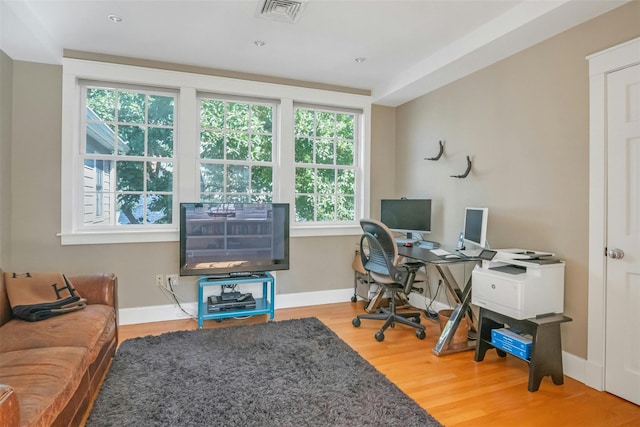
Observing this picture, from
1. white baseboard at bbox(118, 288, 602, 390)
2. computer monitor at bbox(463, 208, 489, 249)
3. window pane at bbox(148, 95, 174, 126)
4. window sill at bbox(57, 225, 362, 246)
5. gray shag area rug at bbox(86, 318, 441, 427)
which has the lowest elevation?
gray shag area rug at bbox(86, 318, 441, 427)

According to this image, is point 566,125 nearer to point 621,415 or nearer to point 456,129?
point 456,129

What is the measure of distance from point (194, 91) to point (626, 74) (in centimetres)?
347

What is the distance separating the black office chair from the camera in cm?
294

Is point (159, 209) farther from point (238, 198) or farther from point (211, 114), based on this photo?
point (211, 114)

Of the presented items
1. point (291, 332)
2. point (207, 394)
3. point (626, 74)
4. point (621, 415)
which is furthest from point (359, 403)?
point (626, 74)

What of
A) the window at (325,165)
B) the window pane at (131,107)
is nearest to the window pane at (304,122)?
the window at (325,165)

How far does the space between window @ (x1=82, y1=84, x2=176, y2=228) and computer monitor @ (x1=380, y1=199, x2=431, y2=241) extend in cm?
233

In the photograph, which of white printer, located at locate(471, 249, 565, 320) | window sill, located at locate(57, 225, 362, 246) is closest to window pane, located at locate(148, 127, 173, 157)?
window sill, located at locate(57, 225, 362, 246)

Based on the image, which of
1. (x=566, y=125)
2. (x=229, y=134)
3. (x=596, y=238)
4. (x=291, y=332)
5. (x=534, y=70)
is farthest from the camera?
(x=229, y=134)

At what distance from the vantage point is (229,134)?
12.3 feet

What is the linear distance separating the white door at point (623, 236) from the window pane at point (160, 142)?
363cm

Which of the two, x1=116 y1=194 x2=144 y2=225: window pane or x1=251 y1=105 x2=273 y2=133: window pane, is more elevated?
x1=251 y1=105 x2=273 y2=133: window pane

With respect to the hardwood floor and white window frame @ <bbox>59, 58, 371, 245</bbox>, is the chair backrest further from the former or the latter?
white window frame @ <bbox>59, 58, 371, 245</bbox>

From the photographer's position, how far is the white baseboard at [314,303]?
89.3 inches
